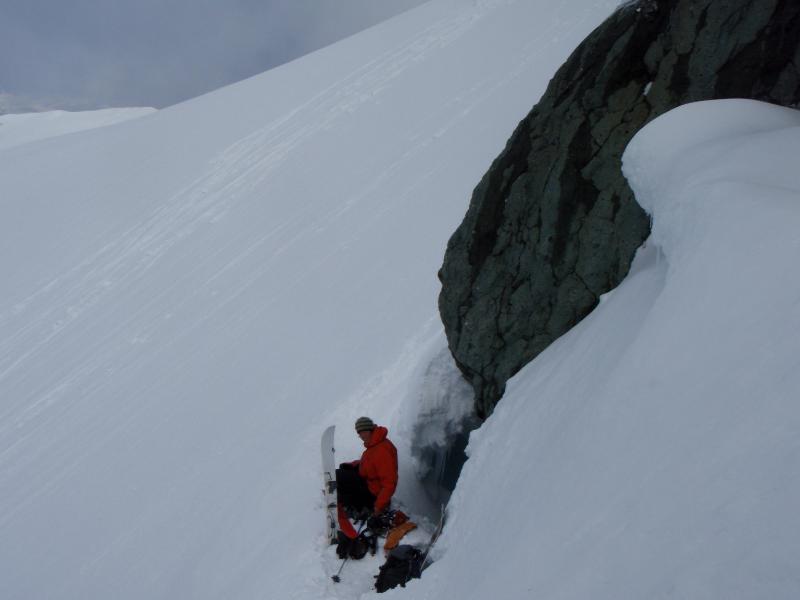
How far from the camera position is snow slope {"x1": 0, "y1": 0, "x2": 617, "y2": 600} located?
6098mm

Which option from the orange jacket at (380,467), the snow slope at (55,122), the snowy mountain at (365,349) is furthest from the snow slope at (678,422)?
the snow slope at (55,122)

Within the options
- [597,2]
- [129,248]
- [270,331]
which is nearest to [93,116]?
[129,248]

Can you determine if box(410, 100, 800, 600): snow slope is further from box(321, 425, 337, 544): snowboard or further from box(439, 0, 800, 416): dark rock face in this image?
box(321, 425, 337, 544): snowboard

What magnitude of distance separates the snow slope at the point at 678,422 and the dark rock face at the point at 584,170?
50 centimetres

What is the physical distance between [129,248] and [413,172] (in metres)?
6.01

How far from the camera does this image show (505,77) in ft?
46.9

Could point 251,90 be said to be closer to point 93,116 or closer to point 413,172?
point 413,172

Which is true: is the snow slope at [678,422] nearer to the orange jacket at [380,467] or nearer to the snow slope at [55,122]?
the orange jacket at [380,467]

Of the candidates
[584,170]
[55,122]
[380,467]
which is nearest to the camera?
[584,170]

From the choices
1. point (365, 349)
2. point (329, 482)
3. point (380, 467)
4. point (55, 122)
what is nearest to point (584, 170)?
point (380, 467)

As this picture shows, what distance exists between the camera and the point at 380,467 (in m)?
5.04

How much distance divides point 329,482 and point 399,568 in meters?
1.27

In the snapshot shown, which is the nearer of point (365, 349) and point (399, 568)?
point (399, 568)

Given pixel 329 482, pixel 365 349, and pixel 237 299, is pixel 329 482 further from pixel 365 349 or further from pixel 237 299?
pixel 237 299
